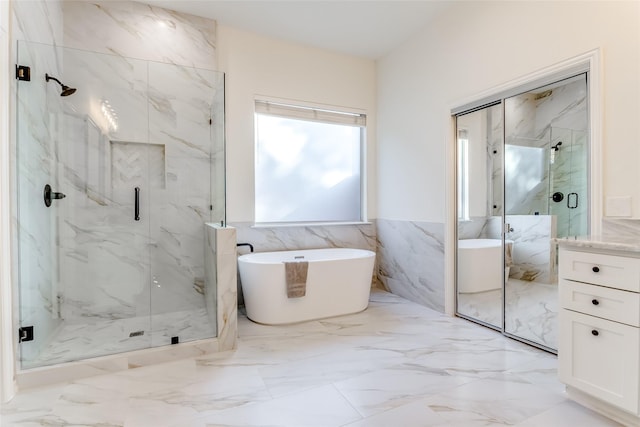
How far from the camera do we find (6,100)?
183 centimetres

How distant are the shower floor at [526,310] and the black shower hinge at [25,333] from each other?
3.38 metres

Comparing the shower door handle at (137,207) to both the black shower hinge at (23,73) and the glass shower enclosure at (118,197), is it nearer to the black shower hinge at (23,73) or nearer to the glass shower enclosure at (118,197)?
the glass shower enclosure at (118,197)

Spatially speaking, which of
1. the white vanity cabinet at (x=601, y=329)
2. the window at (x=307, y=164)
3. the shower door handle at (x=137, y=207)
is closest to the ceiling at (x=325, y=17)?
the window at (x=307, y=164)

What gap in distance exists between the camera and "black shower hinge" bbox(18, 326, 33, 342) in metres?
1.95

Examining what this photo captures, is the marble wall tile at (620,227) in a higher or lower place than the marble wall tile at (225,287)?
higher

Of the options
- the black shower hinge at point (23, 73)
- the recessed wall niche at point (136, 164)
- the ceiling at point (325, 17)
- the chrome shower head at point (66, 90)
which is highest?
the ceiling at point (325, 17)

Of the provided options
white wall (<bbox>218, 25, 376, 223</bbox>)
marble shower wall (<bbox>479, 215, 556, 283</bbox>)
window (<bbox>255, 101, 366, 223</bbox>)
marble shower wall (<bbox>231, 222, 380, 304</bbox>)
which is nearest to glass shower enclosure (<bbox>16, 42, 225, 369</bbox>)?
white wall (<bbox>218, 25, 376, 223</bbox>)

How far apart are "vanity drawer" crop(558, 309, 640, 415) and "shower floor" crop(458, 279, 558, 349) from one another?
66 cm

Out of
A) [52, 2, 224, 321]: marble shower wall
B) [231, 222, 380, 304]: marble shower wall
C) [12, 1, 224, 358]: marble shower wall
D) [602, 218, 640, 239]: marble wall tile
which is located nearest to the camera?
[602, 218, 640, 239]: marble wall tile

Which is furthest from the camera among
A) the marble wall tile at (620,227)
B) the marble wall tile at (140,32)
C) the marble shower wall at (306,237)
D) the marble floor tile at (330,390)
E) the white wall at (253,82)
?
the marble shower wall at (306,237)

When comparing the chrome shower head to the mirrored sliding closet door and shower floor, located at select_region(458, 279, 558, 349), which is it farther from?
shower floor, located at select_region(458, 279, 558, 349)

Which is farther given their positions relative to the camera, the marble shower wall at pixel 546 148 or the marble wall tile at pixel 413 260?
the marble wall tile at pixel 413 260

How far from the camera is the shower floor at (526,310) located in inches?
92.8

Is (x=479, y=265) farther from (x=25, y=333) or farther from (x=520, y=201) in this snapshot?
(x=25, y=333)
